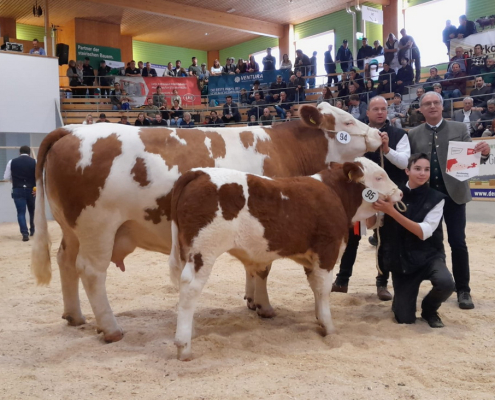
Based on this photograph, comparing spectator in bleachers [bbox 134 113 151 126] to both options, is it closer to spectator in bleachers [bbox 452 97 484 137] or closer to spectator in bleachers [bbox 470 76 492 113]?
spectator in bleachers [bbox 452 97 484 137]

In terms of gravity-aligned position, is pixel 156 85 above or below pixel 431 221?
above

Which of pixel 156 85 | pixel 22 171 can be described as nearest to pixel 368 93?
pixel 156 85

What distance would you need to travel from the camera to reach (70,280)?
3918 mm

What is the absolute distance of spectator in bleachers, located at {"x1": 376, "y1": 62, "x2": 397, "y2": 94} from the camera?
1317 centimetres

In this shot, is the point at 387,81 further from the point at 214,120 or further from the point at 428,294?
the point at 428,294

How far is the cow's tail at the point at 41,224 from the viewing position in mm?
3594

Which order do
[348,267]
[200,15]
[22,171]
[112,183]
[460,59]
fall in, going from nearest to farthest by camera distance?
1. [112,183]
2. [348,267]
3. [22,171]
4. [460,59]
5. [200,15]

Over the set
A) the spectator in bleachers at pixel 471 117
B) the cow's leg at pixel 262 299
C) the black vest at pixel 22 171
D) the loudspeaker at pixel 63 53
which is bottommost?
the cow's leg at pixel 262 299

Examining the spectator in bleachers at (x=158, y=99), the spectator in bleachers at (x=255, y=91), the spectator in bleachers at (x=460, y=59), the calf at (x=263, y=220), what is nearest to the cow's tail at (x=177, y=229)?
the calf at (x=263, y=220)

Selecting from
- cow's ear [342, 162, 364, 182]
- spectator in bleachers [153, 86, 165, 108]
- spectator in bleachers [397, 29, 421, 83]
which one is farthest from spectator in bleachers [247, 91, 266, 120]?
cow's ear [342, 162, 364, 182]

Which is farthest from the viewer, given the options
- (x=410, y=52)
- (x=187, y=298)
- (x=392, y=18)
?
(x=392, y=18)

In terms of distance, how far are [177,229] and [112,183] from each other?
1.99 ft

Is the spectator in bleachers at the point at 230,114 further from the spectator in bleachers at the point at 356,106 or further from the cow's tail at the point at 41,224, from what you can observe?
the cow's tail at the point at 41,224

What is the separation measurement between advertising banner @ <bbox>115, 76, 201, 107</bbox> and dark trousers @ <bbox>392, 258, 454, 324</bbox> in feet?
44.1
